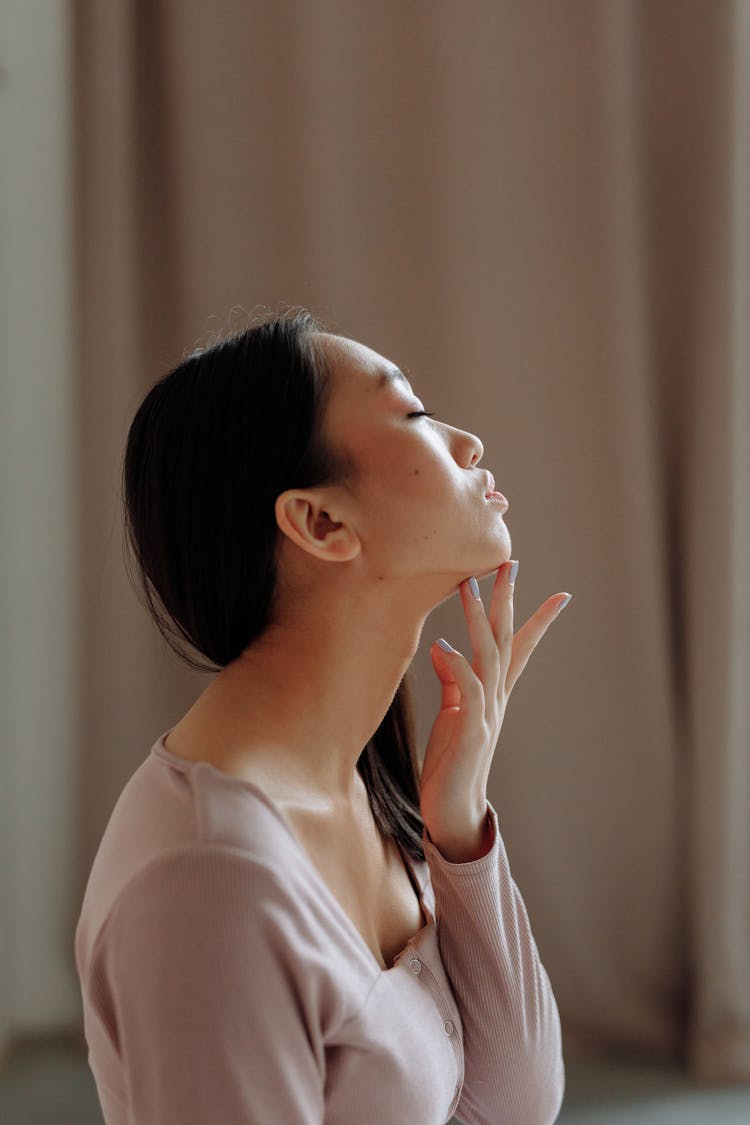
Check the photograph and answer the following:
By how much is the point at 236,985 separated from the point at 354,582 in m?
0.34

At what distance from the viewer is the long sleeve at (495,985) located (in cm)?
104

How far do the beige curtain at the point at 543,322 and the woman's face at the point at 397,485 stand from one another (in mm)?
1145

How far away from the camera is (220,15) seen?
209 cm

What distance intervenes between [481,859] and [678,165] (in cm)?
151

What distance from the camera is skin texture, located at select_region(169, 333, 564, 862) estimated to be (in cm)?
95

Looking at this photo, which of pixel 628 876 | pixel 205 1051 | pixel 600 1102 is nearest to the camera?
pixel 205 1051

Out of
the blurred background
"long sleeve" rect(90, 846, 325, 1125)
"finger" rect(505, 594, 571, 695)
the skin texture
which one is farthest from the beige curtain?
"long sleeve" rect(90, 846, 325, 1125)

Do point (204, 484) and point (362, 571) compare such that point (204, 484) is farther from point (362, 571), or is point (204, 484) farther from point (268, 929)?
point (268, 929)

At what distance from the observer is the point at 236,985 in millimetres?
787

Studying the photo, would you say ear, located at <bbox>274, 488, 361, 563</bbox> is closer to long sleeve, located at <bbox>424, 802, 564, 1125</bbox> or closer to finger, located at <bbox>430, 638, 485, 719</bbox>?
finger, located at <bbox>430, 638, 485, 719</bbox>

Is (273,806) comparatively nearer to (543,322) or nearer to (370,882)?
(370,882)

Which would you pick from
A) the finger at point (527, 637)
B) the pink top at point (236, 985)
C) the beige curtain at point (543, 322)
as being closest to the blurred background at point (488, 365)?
the beige curtain at point (543, 322)

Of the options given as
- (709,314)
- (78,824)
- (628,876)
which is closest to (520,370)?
(709,314)

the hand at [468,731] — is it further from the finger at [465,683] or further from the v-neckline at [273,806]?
the v-neckline at [273,806]
